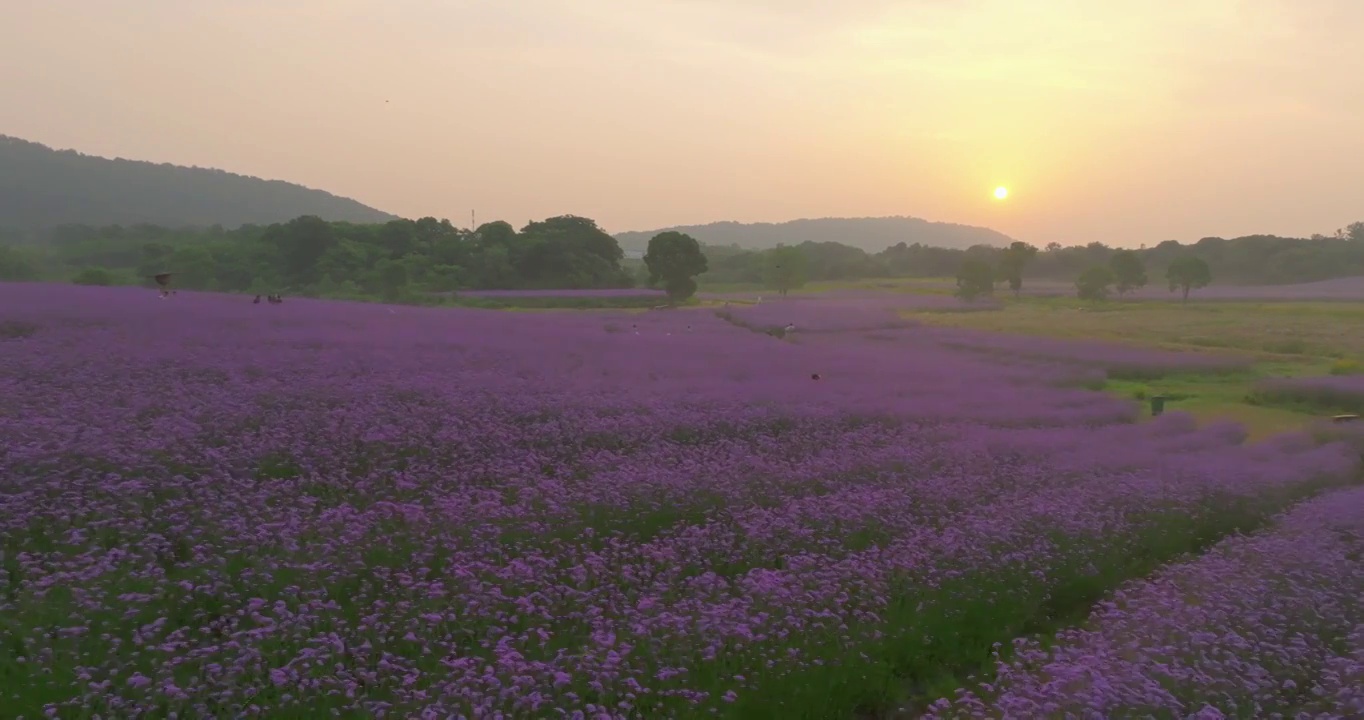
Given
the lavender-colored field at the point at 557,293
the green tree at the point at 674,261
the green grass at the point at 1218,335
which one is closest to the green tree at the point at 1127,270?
the green grass at the point at 1218,335

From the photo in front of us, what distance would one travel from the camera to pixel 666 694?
5.50 m

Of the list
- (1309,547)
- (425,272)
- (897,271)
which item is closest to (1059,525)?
(1309,547)

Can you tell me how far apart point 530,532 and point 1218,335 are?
125 ft

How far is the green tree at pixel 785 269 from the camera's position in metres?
69.6

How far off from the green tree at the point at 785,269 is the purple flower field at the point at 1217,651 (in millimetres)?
60788

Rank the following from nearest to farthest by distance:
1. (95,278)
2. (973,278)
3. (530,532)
→ 1. (530,532)
2. (95,278)
3. (973,278)

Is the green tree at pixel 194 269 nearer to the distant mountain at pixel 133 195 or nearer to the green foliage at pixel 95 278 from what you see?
the green foliage at pixel 95 278

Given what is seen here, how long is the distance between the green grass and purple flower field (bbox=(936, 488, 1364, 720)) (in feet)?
36.9

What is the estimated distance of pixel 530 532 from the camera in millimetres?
7746

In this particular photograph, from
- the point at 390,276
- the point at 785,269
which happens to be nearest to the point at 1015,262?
the point at 785,269

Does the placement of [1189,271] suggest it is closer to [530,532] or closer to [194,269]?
[194,269]

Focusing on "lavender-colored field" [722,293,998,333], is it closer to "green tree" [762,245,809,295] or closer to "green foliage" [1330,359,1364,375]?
"green tree" [762,245,809,295]

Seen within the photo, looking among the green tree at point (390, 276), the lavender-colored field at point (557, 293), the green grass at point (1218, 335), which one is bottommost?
the green grass at point (1218, 335)

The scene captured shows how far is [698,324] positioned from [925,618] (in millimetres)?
27765
